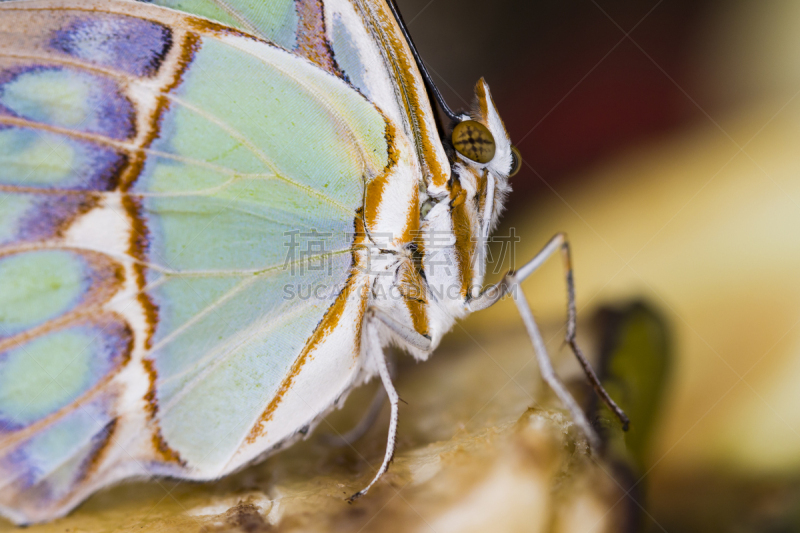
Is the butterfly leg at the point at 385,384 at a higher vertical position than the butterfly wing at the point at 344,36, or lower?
lower

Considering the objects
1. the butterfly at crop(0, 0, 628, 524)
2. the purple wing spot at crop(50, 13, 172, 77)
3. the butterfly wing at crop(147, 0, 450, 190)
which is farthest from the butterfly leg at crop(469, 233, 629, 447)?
the purple wing spot at crop(50, 13, 172, 77)

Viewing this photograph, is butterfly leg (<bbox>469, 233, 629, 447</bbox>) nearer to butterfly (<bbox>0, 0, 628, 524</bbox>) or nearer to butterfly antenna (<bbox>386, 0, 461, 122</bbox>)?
butterfly (<bbox>0, 0, 628, 524</bbox>)

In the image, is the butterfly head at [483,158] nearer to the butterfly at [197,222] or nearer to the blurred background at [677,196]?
the butterfly at [197,222]

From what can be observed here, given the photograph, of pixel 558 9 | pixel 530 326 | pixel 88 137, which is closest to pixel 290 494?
pixel 530 326

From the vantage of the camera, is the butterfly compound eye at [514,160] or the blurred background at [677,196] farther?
the butterfly compound eye at [514,160]

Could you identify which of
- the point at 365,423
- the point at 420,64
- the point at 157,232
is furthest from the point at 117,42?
the point at 365,423

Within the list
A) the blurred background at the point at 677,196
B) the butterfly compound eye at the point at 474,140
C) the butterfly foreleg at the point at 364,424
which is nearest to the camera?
the blurred background at the point at 677,196

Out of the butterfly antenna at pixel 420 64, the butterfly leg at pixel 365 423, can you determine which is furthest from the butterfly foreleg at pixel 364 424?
the butterfly antenna at pixel 420 64
